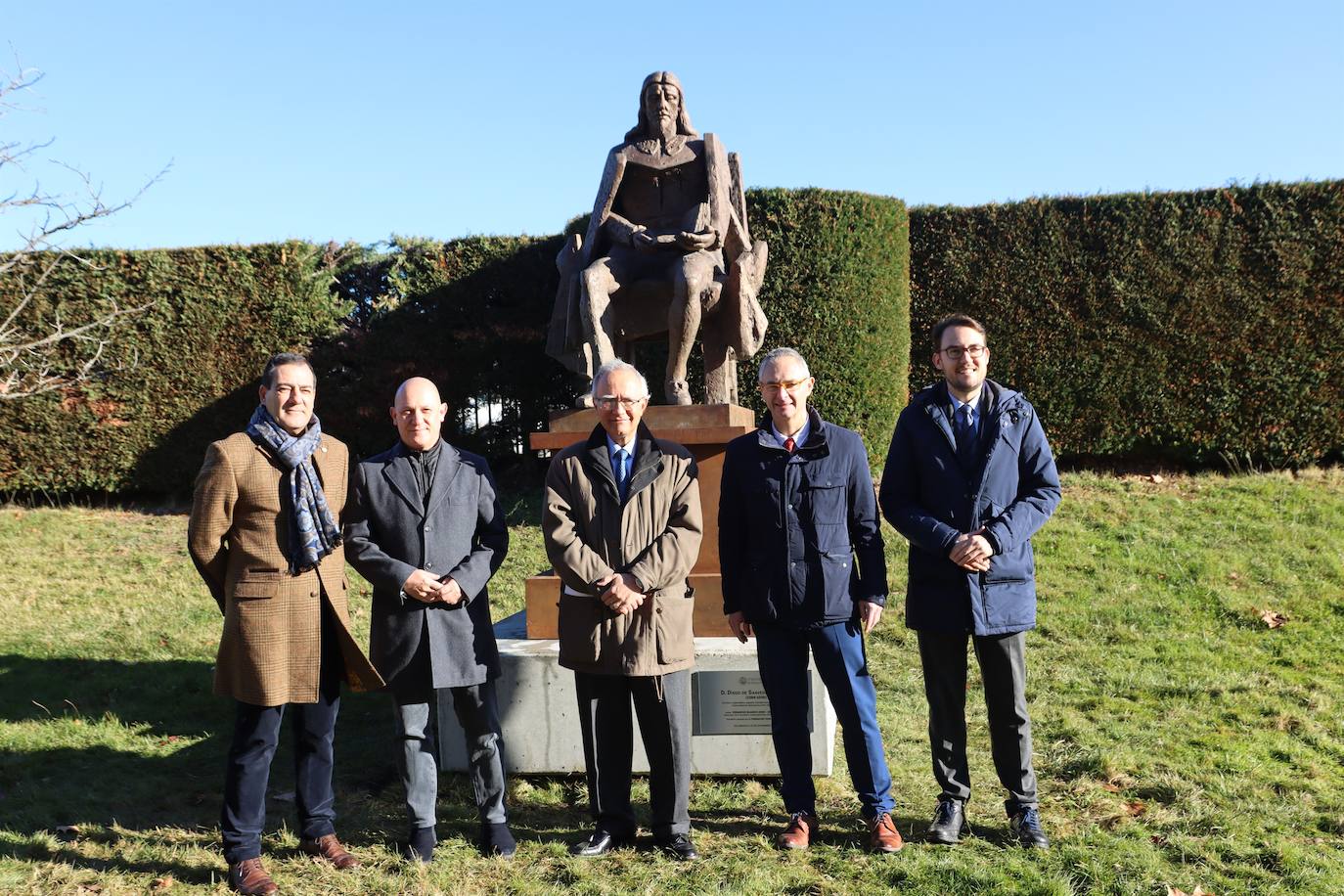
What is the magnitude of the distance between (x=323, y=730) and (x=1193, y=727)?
401cm

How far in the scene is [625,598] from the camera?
3293mm

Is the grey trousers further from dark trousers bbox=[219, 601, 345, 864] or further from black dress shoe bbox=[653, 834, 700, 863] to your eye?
black dress shoe bbox=[653, 834, 700, 863]

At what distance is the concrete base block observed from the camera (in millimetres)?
4129

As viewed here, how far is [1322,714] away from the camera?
16.1 feet

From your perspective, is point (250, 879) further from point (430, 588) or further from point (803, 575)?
point (803, 575)

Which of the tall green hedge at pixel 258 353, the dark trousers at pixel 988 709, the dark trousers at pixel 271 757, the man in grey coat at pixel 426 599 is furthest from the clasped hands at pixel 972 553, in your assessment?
the tall green hedge at pixel 258 353

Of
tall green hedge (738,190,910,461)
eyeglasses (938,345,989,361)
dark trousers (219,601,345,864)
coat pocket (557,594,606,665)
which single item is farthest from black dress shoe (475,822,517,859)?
tall green hedge (738,190,910,461)

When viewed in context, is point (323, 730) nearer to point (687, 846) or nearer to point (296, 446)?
point (296, 446)

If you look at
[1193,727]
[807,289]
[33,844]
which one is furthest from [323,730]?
[807,289]

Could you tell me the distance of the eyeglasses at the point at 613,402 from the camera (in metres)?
3.42

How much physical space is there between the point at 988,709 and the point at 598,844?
4.77ft

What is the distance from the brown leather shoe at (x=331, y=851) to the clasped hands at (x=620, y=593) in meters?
1.27

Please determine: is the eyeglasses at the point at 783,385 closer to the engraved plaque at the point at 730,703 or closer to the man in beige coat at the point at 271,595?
the engraved plaque at the point at 730,703

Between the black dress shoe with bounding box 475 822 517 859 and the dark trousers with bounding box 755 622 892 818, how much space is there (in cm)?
100
